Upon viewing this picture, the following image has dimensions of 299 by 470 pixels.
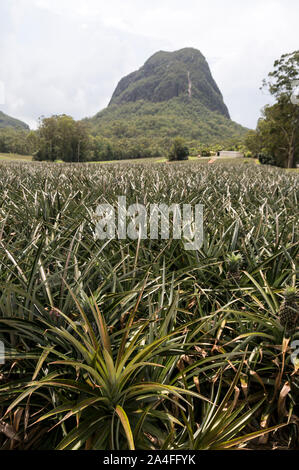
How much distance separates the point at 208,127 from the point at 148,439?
113009 mm

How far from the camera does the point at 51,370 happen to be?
116 centimetres

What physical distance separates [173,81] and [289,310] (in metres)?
186

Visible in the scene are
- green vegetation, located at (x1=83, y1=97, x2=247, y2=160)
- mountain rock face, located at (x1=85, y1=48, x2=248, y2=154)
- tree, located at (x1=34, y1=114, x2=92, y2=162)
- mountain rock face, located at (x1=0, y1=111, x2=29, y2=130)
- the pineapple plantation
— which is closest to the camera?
the pineapple plantation

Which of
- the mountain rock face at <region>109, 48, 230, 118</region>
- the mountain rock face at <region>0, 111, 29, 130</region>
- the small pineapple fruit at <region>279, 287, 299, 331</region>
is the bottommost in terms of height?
the small pineapple fruit at <region>279, 287, 299, 331</region>

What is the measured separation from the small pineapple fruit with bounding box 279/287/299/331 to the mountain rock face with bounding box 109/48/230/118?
167337 millimetres

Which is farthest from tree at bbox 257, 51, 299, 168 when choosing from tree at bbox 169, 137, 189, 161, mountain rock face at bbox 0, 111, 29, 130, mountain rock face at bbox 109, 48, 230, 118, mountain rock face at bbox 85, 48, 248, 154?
mountain rock face at bbox 109, 48, 230, 118

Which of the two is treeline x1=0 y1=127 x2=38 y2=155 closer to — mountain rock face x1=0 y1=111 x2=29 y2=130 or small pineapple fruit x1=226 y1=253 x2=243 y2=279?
mountain rock face x1=0 y1=111 x2=29 y2=130

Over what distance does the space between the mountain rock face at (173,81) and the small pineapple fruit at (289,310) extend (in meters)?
167

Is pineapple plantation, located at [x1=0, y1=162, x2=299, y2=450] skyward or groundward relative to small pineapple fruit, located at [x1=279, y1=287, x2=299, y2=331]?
groundward

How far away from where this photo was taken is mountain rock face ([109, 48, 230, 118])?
15800 centimetres

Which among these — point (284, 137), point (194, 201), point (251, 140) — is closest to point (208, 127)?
point (251, 140)

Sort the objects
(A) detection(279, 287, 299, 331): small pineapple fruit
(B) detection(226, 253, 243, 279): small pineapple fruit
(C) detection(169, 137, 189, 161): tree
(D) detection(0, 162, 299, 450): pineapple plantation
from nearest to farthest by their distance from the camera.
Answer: (D) detection(0, 162, 299, 450): pineapple plantation < (A) detection(279, 287, 299, 331): small pineapple fruit < (B) detection(226, 253, 243, 279): small pineapple fruit < (C) detection(169, 137, 189, 161): tree

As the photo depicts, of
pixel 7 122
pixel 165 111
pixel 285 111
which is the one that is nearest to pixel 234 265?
pixel 285 111

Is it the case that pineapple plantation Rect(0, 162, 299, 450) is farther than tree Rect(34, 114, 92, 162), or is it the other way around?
tree Rect(34, 114, 92, 162)
